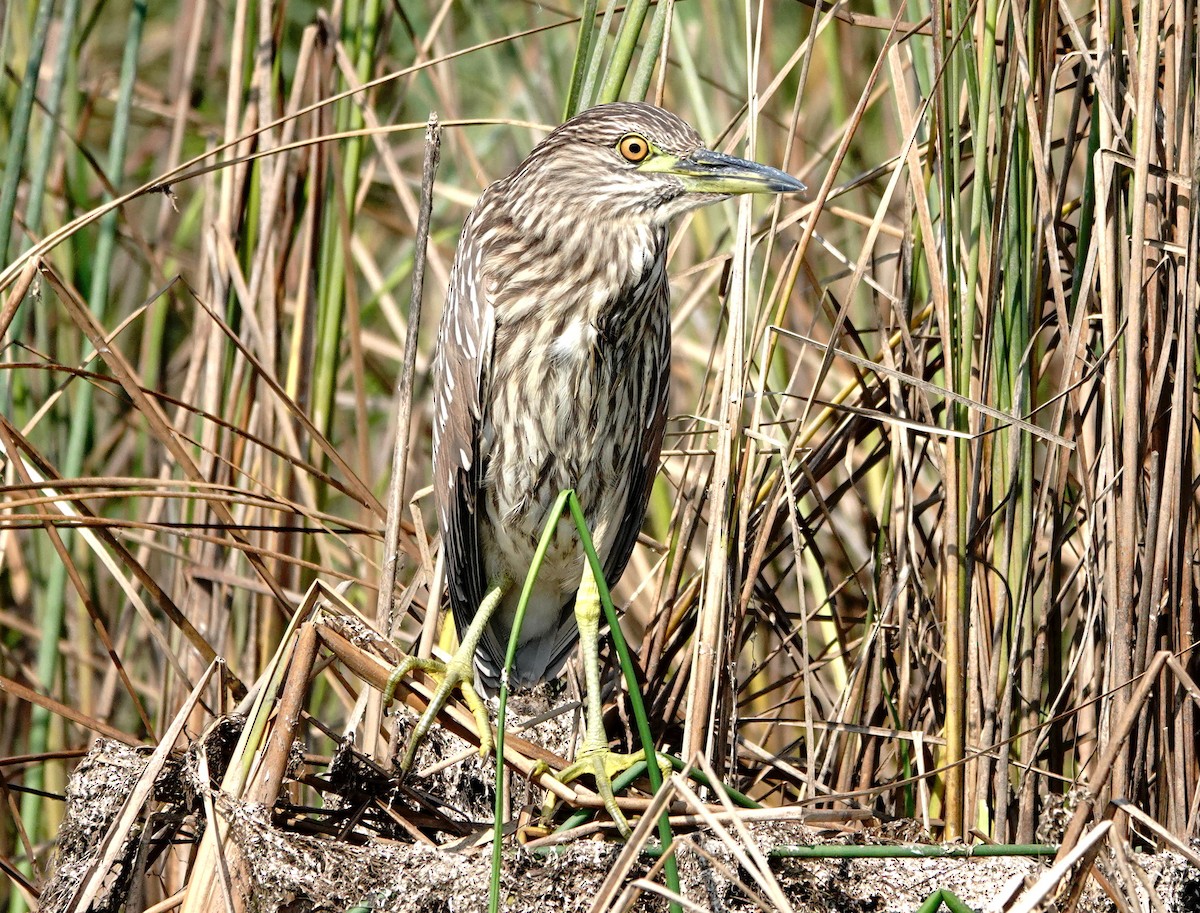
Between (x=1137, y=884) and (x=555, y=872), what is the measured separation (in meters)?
0.88

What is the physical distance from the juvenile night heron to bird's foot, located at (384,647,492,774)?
0.05 m

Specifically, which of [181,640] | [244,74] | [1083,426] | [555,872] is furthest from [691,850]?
[244,74]

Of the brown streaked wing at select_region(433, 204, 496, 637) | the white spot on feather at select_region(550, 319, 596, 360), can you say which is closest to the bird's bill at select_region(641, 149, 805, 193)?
the white spot on feather at select_region(550, 319, 596, 360)

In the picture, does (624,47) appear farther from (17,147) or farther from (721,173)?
(17,147)

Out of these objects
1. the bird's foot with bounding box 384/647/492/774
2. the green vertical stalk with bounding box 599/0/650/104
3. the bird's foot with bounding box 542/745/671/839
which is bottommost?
the bird's foot with bounding box 542/745/671/839

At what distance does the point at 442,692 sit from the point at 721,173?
1159mm

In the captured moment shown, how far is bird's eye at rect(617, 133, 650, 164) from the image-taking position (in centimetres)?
272

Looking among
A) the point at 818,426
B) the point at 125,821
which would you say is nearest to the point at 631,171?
the point at 818,426

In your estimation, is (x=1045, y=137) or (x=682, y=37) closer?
(x=1045, y=137)

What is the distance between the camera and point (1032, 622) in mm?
2240

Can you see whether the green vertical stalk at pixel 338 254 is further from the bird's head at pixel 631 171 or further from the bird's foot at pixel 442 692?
the bird's foot at pixel 442 692

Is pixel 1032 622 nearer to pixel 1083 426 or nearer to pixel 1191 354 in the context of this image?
pixel 1083 426

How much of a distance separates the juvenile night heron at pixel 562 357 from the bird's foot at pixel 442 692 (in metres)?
0.05

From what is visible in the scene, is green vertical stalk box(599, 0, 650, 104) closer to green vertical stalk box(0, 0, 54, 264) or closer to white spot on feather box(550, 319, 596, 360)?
white spot on feather box(550, 319, 596, 360)
